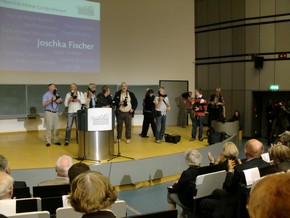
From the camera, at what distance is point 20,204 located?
274cm

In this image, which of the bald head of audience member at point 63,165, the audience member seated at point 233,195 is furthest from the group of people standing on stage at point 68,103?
the audience member seated at point 233,195

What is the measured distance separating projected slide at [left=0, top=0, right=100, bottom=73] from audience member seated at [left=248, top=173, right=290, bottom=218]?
356 inches

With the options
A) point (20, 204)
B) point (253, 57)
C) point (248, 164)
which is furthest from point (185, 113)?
point (20, 204)

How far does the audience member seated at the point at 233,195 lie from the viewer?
3.22 metres

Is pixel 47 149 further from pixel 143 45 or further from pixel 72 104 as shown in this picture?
pixel 143 45

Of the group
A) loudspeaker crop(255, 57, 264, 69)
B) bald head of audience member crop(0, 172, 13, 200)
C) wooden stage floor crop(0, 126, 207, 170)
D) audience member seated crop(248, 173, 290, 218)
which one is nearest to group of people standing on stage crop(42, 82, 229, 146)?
wooden stage floor crop(0, 126, 207, 170)

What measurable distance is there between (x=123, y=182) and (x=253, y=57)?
7.79m

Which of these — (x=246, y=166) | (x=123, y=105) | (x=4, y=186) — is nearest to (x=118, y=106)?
(x=123, y=105)

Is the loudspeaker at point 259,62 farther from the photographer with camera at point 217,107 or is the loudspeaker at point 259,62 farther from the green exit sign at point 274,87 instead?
the photographer with camera at point 217,107

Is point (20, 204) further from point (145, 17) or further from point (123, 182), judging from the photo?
point (145, 17)

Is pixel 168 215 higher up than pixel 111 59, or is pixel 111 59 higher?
pixel 111 59

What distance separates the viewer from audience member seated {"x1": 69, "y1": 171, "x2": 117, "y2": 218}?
1.83 metres

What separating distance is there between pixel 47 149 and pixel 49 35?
3.64 metres

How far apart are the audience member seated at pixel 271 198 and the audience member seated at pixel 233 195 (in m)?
2.21
